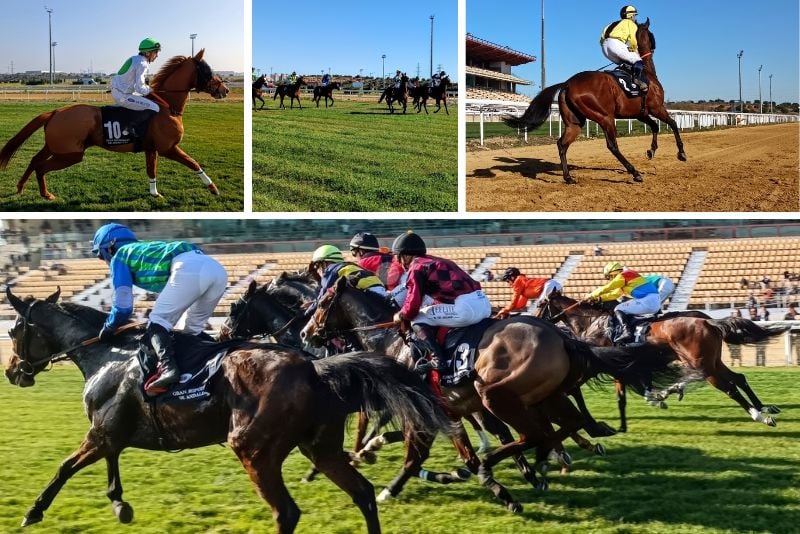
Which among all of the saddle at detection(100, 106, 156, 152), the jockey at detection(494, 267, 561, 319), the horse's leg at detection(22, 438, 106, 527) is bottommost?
the horse's leg at detection(22, 438, 106, 527)

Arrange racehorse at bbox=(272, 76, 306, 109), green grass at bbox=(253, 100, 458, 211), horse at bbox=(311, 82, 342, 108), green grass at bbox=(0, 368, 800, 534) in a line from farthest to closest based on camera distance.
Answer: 1. horse at bbox=(311, 82, 342, 108)
2. racehorse at bbox=(272, 76, 306, 109)
3. green grass at bbox=(253, 100, 458, 211)
4. green grass at bbox=(0, 368, 800, 534)

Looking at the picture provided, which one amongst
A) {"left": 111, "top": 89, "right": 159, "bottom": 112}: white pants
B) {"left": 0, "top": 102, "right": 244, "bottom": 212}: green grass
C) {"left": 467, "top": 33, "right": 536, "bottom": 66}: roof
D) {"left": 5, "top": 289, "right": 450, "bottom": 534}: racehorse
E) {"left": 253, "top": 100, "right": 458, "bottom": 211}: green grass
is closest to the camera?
{"left": 5, "top": 289, "right": 450, "bottom": 534}: racehorse

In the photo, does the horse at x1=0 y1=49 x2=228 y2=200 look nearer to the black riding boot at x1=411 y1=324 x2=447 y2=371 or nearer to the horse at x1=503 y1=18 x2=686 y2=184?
the horse at x1=503 y1=18 x2=686 y2=184

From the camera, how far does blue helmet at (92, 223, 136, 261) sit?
16.1ft

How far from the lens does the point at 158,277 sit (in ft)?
15.7

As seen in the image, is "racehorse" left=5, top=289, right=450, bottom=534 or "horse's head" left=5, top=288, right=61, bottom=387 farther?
"horse's head" left=5, top=288, right=61, bottom=387

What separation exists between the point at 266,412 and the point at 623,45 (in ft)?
35.0

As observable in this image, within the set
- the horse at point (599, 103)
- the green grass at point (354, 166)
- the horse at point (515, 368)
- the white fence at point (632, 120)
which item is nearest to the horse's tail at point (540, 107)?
the horse at point (599, 103)

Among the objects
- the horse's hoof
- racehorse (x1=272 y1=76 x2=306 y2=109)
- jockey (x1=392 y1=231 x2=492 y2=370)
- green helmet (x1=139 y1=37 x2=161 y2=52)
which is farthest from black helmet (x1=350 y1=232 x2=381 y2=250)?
racehorse (x1=272 y1=76 x2=306 y2=109)

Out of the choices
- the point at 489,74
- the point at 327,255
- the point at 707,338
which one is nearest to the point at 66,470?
the point at 327,255

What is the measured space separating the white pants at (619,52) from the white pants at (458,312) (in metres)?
8.86

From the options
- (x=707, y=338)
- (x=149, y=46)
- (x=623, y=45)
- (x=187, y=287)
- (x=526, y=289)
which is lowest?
(x=707, y=338)

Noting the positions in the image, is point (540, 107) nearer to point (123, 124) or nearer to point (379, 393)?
point (123, 124)

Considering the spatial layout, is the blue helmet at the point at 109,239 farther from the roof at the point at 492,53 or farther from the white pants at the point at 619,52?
the roof at the point at 492,53
